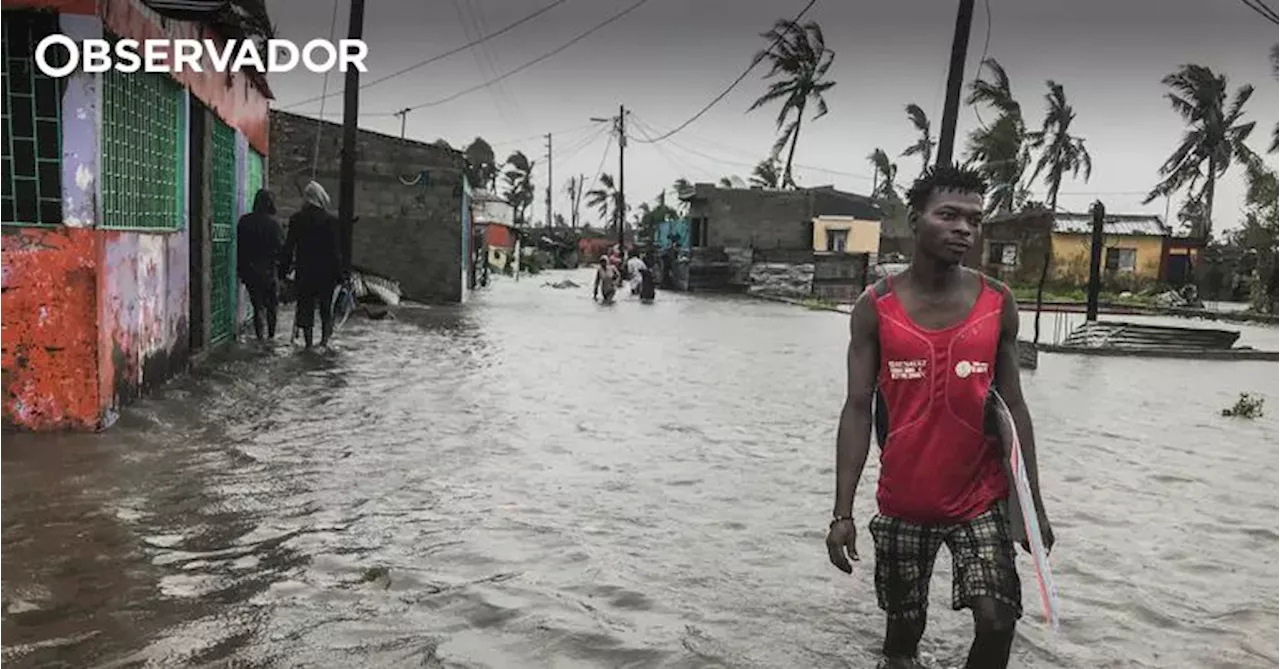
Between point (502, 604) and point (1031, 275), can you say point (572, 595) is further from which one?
point (1031, 275)

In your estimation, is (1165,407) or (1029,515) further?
(1165,407)

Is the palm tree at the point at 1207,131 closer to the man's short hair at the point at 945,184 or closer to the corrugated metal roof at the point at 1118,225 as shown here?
the corrugated metal roof at the point at 1118,225

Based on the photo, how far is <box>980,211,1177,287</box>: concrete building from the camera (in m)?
43.4

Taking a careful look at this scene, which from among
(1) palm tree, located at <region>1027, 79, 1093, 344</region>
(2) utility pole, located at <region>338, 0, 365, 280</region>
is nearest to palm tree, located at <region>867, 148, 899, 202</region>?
(1) palm tree, located at <region>1027, 79, 1093, 344</region>

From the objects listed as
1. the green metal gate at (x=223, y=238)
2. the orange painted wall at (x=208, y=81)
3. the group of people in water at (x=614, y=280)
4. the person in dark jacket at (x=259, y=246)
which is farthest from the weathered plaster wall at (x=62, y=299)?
the group of people in water at (x=614, y=280)

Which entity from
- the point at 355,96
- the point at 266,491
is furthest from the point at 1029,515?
the point at 355,96

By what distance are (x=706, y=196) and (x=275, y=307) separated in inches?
1312

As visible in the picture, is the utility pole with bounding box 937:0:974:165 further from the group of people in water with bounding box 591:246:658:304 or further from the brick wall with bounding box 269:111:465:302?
the group of people in water with bounding box 591:246:658:304

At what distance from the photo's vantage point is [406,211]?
24.4 metres

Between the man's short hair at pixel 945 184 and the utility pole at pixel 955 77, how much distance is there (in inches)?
444

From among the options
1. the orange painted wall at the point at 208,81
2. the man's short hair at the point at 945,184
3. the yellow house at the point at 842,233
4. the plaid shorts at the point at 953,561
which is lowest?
the plaid shorts at the point at 953,561

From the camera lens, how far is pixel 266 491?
562 centimetres

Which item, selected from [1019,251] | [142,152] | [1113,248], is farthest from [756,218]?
[142,152]

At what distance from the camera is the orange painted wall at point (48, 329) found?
250 inches
